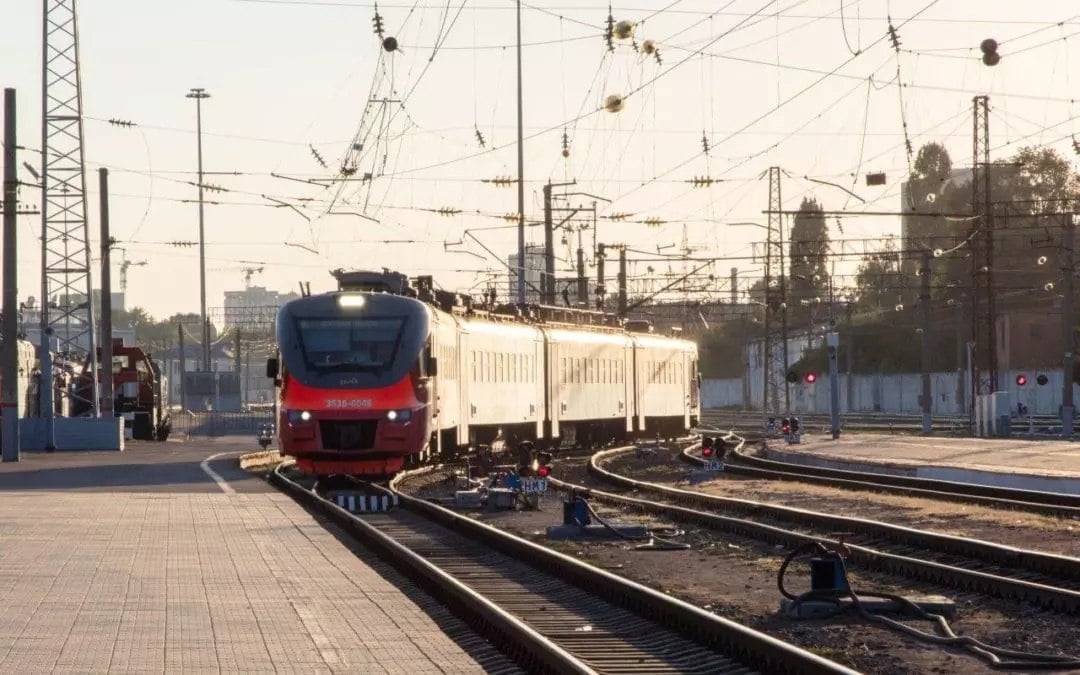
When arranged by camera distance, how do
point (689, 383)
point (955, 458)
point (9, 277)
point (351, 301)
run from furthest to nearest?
point (689, 383) < point (9, 277) < point (955, 458) < point (351, 301)

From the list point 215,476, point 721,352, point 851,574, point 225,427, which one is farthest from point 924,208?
point 851,574

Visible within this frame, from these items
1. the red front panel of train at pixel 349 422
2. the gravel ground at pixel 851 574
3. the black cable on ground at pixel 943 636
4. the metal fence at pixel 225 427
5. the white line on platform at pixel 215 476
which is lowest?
the gravel ground at pixel 851 574

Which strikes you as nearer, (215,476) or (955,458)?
(215,476)

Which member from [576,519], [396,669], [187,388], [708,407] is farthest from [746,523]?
[708,407]

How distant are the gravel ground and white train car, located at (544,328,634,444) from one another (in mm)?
13814

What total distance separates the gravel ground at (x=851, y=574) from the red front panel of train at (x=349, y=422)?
3.77ft

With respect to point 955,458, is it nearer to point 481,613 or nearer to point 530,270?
point 530,270

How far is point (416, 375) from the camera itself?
105 feet

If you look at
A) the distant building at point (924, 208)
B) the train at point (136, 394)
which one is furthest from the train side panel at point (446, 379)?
the distant building at point (924, 208)

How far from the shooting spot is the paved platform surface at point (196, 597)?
11297mm

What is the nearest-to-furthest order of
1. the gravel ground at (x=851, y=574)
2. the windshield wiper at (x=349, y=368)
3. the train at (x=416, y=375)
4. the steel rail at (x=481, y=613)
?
Answer: the steel rail at (x=481, y=613) < the gravel ground at (x=851, y=574) < the train at (x=416, y=375) < the windshield wiper at (x=349, y=368)

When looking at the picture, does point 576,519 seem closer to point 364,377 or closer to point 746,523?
point 746,523

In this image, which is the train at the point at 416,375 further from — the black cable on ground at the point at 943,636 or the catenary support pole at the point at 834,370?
the black cable on ground at the point at 943,636

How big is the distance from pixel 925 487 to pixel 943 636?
19641 millimetres
